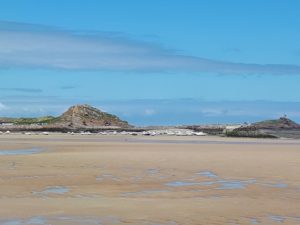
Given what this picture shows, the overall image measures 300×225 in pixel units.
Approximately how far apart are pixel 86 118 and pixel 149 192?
267 feet

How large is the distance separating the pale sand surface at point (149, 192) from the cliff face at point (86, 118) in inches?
2708

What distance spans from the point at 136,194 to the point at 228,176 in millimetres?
A: 5680

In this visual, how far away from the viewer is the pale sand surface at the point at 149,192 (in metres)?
12.7

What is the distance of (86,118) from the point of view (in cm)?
9738

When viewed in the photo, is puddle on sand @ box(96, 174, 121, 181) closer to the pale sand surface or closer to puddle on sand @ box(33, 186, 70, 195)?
the pale sand surface

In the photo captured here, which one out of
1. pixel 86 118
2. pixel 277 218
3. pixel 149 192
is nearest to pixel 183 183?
pixel 149 192

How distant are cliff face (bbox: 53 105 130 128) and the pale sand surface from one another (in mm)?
68785

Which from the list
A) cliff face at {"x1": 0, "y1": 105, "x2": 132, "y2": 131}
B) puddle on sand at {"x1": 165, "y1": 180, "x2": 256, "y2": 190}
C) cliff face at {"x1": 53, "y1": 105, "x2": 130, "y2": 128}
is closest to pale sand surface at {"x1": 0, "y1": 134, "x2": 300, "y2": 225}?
puddle on sand at {"x1": 165, "y1": 180, "x2": 256, "y2": 190}

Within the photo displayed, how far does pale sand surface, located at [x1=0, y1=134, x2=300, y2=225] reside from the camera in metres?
12.7

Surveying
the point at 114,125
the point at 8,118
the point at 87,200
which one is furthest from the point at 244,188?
the point at 8,118

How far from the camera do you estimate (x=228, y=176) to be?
21000 millimetres

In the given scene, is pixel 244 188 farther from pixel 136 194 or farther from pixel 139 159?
pixel 139 159

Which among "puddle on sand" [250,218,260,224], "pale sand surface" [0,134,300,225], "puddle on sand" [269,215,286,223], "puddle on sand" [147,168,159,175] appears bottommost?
"puddle on sand" [250,218,260,224]

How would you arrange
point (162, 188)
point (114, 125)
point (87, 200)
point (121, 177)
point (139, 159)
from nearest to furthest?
1. point (87, 200)
2. point (162, 188)
3. point (121, 177)
4. point (139, 159)
5. point (114, 125)
